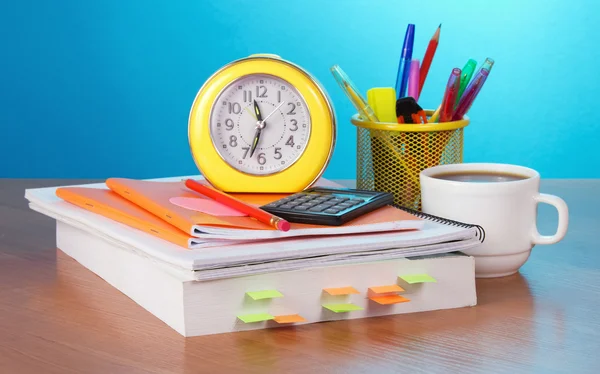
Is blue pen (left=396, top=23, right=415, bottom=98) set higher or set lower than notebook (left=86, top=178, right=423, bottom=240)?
higher

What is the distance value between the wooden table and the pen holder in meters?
0.14

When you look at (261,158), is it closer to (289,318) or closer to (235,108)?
(235,108)

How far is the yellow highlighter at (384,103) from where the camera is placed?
882 millimetres

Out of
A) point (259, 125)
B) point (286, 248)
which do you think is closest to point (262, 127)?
point (259, 125)

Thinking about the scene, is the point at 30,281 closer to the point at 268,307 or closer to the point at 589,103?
the point at 268,307

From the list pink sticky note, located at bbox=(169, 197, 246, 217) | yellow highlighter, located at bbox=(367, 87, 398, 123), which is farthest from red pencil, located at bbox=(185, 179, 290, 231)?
yellow highlighter, located at bbox=(367, 87, 398, 123)

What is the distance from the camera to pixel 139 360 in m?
0.57

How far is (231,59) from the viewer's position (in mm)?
2695

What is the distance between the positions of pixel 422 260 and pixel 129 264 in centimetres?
24

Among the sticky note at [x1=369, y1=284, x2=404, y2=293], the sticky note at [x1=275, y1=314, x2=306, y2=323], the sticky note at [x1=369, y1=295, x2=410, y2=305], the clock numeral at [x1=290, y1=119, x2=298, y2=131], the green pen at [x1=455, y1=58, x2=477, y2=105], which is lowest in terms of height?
the sticky note at [x1=275, y1=314, x2=306, y2=323]

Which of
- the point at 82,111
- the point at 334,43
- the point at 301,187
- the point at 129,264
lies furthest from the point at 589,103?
the point at 129,264

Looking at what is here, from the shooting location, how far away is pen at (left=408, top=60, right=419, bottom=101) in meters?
0.93

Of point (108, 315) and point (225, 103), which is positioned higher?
point (225, 103)

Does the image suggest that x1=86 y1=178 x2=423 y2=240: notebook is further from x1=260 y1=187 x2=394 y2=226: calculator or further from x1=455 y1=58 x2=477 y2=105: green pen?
x1=455 y1=58 x2=477 y2=105: green pen
